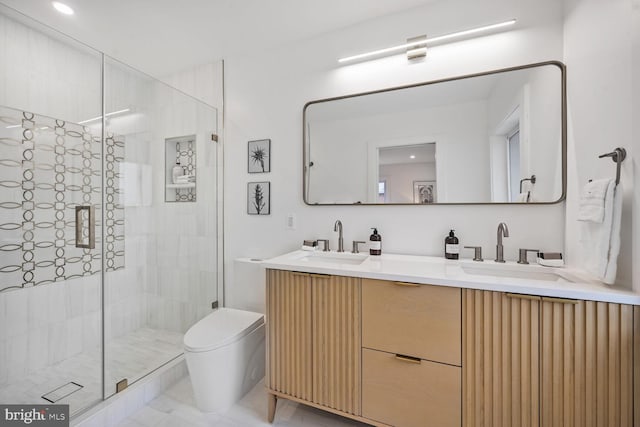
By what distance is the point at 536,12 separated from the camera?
1448mm

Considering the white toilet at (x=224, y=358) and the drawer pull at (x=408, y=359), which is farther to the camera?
the white toilet at (x=224, y=358)

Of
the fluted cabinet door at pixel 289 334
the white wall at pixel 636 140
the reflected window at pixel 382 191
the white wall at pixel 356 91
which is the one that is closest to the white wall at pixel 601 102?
the white wall at pixel 636 140

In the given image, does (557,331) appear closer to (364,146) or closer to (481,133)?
(481,133)

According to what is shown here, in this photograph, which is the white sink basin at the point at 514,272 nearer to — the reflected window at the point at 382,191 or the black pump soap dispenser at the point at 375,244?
the black pump soap dispenser at the point at 375,244

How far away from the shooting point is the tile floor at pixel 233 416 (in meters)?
1.48

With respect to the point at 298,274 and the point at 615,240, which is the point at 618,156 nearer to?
the point at 615,240

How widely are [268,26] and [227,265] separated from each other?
6.30ft

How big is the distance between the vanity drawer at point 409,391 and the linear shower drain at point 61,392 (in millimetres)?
1738

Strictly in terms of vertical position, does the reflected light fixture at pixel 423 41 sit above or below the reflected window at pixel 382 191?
above

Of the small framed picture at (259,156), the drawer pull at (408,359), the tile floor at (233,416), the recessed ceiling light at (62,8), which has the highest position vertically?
the recessed ceiling light at (62,8)

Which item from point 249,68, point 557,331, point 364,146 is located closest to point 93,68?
point 249,68

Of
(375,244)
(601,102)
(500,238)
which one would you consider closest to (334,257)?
(375,244)

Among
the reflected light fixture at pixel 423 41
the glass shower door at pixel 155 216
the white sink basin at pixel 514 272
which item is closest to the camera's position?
the white sink basin at pixel 514 272

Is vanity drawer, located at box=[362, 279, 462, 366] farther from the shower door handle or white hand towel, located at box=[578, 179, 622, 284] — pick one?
the shower door handle
